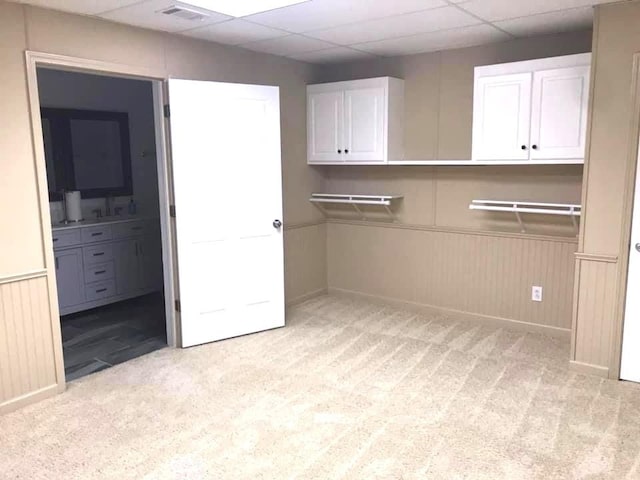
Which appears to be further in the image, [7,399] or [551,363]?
[551,363]

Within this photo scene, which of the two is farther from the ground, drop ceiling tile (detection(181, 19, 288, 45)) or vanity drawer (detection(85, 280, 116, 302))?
drop ceiling tile (detection(181, 19, 288, 45))

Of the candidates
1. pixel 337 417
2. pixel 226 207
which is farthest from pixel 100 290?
pixel 337 417

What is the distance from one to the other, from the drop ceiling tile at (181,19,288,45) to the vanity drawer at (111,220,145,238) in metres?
2.13

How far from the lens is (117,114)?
5309 millimetres

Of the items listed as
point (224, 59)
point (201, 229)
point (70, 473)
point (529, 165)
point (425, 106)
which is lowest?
point (70, 473)

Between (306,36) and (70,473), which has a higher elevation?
(306,36)

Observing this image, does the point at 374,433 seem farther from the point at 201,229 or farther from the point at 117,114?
the point at 117,114

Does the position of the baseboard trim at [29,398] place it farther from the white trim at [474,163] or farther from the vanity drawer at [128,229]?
the white trim at [474,163]

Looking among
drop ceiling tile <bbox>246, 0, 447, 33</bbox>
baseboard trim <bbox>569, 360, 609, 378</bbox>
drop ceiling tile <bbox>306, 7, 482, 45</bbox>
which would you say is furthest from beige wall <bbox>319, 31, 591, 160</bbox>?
baseboard trim <bbox>569, 360, 609, 378</bbox>

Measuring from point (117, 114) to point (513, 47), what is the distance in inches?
151

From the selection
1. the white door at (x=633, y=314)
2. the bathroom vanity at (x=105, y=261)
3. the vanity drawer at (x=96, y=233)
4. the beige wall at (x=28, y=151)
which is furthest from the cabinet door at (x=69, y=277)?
the white door at (x=633, y=314)

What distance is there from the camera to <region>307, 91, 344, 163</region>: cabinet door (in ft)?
15.2

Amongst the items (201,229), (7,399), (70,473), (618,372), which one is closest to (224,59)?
(201,229)

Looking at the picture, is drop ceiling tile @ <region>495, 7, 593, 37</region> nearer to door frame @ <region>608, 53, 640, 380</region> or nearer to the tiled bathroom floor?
door frame @ <region>608, 53, 640, 380</region>
